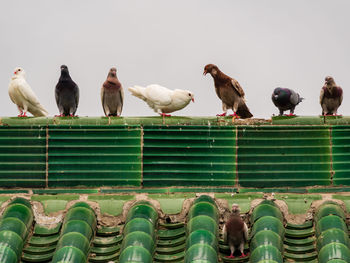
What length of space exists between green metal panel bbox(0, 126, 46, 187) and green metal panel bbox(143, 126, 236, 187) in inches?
65.2

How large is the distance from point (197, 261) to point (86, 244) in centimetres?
165

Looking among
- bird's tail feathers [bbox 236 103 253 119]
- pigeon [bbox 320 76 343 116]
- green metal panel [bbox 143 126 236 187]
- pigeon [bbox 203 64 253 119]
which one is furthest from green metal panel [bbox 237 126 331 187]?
pigeon [bbox 320 76 343 116]

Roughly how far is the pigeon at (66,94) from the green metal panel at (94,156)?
3.08 meters

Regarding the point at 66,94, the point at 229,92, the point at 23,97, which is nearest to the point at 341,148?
the point at 229,92

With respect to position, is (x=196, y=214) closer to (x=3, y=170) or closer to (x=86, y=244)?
(x=86, y=244)

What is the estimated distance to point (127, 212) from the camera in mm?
12828

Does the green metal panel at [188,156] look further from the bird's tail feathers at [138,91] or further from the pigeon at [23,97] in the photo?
the pigeon at [23,97]

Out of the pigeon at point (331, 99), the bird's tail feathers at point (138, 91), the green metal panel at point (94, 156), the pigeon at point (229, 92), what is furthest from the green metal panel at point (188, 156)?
the pigeon at point (331, 99)

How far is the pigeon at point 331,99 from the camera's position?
53.2ft

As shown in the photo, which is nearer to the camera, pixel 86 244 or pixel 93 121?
pixel 86 244

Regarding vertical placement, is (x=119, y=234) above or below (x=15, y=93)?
below

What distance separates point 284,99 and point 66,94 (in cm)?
423

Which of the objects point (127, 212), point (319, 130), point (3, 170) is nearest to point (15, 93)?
point (3, 170)

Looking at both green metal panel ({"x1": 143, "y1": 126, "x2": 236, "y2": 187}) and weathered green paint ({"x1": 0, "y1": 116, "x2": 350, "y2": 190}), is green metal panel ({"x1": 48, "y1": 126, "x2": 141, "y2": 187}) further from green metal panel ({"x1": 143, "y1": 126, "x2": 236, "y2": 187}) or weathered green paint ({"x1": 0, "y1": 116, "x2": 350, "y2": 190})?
green metal panel ({"x1": 143, "y1": 126, "x2": 236, "y2": 187})
